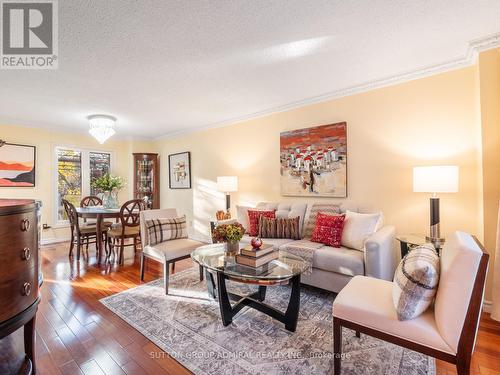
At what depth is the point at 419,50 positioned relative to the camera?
2305mm

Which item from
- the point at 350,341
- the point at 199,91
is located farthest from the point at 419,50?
the point at 350,341

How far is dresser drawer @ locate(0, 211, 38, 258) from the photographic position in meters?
1.15

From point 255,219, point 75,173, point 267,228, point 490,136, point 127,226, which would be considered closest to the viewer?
point 490,136

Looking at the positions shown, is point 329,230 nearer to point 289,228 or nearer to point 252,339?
point 289,228

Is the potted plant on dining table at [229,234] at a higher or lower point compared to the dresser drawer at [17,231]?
lower

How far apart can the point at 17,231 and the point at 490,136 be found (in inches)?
139

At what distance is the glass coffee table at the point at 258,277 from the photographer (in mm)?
1854

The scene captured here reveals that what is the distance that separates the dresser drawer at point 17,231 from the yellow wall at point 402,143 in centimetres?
303

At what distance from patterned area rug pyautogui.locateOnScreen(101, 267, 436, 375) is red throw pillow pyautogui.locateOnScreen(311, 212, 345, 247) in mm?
569

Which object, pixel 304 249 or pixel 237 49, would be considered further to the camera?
pixel 304 249

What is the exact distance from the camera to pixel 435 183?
2.26 metres

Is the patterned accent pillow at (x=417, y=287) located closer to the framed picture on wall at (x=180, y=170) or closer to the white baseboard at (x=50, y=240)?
the framed picture on wall at (x=180, y=170)

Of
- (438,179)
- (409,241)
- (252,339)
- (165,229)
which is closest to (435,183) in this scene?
(438,179)

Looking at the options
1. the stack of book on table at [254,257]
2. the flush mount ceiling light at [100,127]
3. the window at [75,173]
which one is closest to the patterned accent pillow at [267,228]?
the stack of book on table at [254,257]
